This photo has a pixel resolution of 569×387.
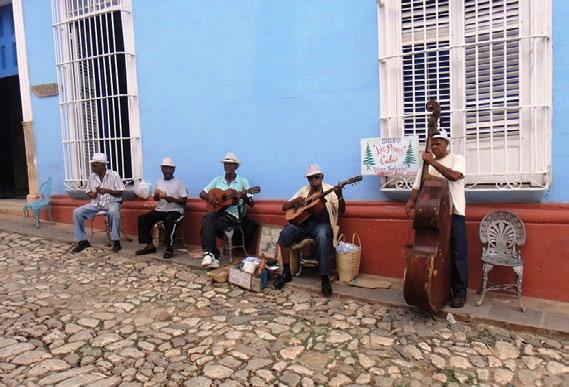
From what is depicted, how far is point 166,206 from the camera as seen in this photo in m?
5.65

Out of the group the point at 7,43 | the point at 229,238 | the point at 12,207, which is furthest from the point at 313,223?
the point at 7,43

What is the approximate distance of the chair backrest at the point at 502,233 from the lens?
12.5 feet

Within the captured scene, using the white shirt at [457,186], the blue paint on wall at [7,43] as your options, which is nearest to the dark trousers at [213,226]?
the white shirt at [457,186]

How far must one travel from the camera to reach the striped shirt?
5953 millimetres

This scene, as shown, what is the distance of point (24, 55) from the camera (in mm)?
7008

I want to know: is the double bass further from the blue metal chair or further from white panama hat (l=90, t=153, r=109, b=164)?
the blue metal chair

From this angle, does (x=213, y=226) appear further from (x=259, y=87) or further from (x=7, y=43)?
(x=7, y=43)

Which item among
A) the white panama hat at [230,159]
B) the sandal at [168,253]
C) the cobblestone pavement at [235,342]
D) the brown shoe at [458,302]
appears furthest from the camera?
the sandal at [168,253]

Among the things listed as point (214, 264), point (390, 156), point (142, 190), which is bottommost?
point (214, 264)

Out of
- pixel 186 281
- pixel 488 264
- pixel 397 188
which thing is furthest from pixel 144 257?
pixel 488 264

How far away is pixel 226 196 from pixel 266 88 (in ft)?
4.17

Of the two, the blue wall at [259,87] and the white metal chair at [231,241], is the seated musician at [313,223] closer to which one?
the blue wall at [259,87]

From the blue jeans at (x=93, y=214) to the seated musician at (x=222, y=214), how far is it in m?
1.30

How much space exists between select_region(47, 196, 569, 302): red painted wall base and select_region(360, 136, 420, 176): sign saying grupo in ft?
1.18
